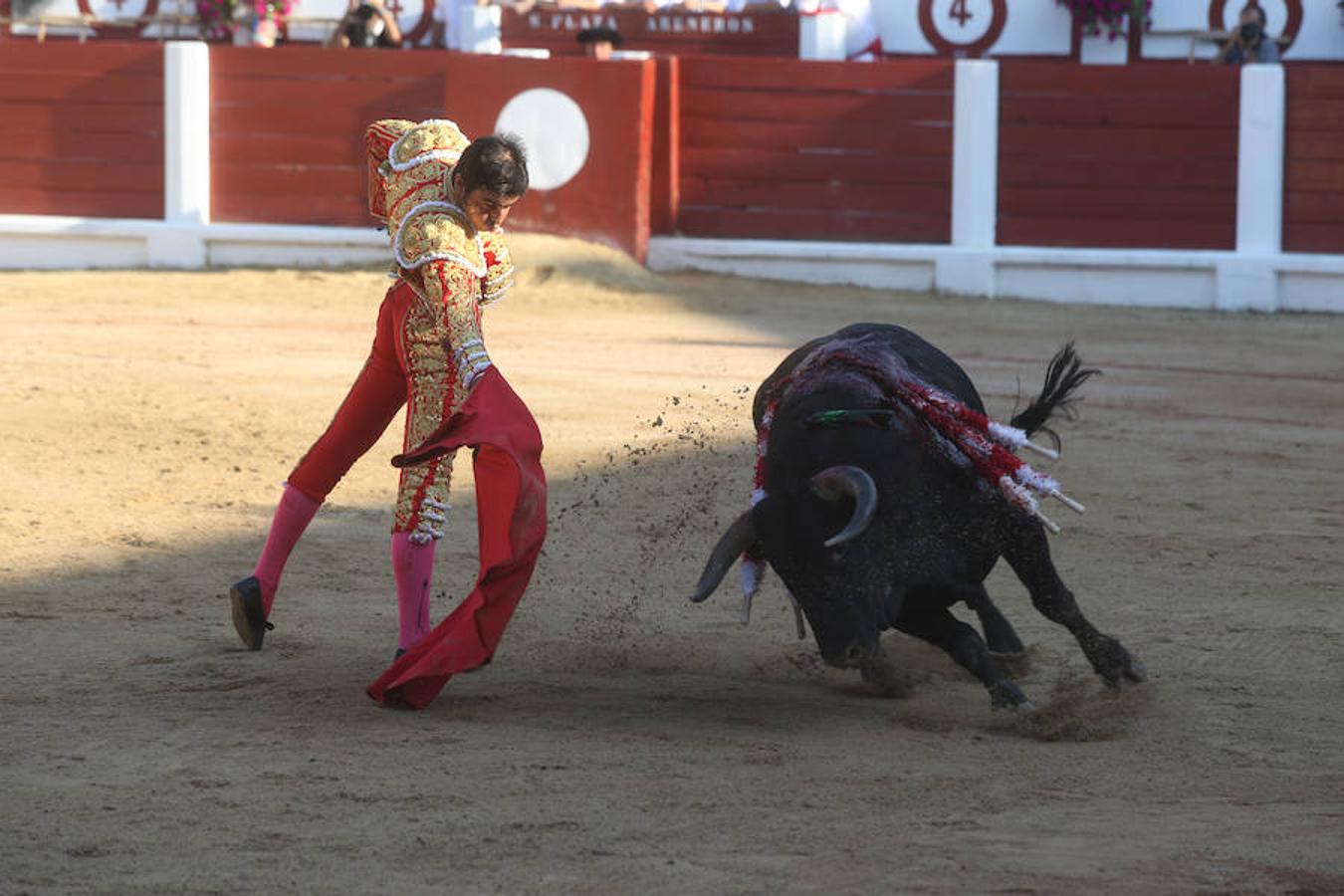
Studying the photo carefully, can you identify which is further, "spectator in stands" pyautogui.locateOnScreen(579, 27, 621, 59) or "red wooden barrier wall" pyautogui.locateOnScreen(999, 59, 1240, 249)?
"spectator in stands" pyautogui.locateOnScreen(579, 27, 621, 59)

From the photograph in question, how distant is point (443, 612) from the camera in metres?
3.96

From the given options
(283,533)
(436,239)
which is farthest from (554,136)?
(436,239)

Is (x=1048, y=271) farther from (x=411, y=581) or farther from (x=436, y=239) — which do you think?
(x=436, y=239)

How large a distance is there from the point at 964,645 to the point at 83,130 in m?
7.88

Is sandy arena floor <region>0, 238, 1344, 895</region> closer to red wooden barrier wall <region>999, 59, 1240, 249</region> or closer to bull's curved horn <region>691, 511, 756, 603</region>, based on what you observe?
bull's curved horn <region>691, 511, 756, 603</region>

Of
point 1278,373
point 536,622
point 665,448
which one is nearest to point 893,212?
point 1278,373

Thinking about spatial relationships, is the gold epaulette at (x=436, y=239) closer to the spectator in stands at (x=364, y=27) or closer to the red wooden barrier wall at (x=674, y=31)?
the spectator in stands at (x=364, y=27)

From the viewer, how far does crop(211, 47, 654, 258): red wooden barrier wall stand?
9.62 metres

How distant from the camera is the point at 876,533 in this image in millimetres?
3121

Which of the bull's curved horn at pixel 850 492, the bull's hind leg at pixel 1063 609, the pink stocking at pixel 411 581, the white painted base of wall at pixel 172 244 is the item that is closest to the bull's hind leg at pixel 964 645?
the bull's hind leg at pixel 1063 609

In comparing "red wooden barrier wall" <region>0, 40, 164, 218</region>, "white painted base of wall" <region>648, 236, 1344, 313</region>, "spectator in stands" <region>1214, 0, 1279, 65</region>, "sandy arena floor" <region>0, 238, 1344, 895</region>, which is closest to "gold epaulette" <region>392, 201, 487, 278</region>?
"sandy arena floor" <region>0, 238, 1344, 895</region>

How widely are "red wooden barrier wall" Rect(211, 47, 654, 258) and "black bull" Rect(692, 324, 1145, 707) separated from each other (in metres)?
6.27

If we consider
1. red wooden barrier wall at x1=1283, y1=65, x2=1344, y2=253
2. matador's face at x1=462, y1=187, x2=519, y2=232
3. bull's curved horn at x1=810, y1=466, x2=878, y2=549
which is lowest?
bull's curved horn at x1=810, y1=466, x2=878, y2=549

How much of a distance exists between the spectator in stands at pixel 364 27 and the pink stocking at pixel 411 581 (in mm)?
8092
